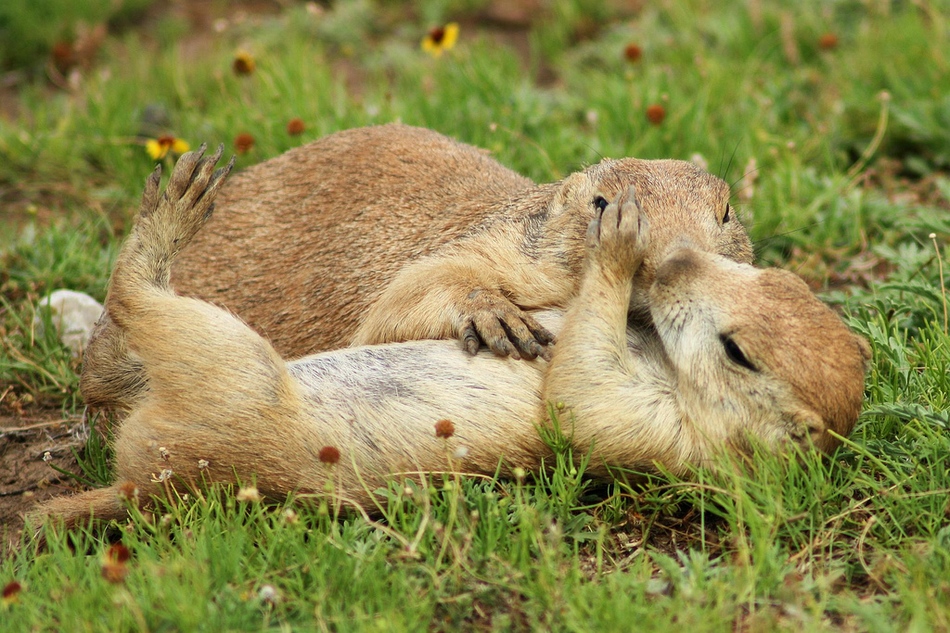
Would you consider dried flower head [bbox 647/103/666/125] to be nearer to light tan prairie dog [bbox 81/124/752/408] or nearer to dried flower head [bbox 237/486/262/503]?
light tan prairie dog [bbox 81/124/752/408]

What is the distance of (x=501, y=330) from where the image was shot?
3.90 metres

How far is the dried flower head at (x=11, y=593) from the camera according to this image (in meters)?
3.16

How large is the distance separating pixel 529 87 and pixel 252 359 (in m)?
3.52

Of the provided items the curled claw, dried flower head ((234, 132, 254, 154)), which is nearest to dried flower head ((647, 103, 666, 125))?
dried flower head ((234, 132, 254, 154))

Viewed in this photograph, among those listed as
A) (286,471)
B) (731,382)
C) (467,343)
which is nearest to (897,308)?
(731,382)

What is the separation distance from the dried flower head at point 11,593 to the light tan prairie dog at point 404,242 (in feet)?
3.64

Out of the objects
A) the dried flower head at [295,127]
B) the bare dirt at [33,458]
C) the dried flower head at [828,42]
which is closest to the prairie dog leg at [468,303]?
the bare dirt at [33,458]

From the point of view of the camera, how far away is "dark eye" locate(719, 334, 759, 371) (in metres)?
3.57

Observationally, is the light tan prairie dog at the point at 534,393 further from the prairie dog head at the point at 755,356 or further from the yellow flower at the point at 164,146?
the yellow flower at the point at 164,146

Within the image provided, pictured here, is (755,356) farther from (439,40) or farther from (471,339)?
(439,40)

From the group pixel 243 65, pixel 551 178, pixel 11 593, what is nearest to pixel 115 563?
pixel 11 593

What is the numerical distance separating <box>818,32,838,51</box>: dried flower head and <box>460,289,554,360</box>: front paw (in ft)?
13.1

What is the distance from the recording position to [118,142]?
6.25m

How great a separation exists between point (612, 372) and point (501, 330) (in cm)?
46
